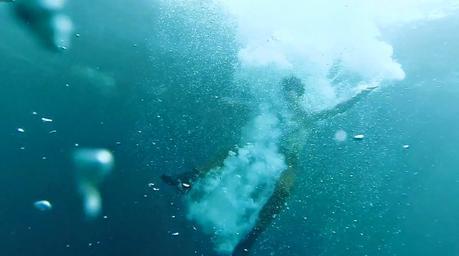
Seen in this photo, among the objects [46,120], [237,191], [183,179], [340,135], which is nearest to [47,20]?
[183,179]

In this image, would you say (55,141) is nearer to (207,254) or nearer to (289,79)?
(207,254)

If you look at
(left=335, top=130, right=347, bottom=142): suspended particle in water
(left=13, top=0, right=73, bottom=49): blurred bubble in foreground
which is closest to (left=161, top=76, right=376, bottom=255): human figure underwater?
(left=13, top=0, right=73, bottom=49): blurred bubble in foreground

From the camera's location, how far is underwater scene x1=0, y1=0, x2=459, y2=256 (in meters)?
11.3

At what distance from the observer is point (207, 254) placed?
13023 mm

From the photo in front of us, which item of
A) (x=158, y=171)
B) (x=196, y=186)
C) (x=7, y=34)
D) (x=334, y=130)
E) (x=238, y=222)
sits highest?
(x=334, y=130)

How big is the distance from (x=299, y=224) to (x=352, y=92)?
12513 mm

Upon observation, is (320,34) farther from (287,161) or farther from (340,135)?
(340,135)

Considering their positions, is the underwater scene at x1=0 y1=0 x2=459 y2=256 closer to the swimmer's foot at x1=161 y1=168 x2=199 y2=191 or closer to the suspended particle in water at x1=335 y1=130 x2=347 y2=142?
the swimmer's foot at x1=161 y1=168 x2=199 y2=191

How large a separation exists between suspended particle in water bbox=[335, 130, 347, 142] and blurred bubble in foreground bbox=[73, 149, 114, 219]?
455 inches

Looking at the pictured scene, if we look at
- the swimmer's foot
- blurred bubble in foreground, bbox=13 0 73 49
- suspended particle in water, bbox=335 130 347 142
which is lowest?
the swimmer's foot

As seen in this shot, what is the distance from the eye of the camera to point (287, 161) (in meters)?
11.7

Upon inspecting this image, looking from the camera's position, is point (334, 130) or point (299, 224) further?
point (299, 224)

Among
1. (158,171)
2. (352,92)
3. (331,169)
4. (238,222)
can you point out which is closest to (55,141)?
(158,171)

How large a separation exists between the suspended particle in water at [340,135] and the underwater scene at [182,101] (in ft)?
6.67
